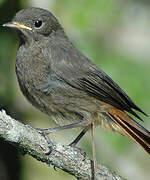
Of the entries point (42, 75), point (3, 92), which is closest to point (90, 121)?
point (42, 75)

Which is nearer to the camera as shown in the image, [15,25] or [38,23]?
[15,25]

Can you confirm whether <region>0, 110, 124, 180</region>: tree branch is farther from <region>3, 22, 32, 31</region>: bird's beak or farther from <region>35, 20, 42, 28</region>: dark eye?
<region>35, 20, 42, 28</region>: dark eye

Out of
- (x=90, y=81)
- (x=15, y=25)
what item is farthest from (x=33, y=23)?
(x=90, y=81)

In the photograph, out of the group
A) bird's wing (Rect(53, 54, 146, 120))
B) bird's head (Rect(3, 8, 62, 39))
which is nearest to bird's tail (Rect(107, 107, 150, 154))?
bird's wing (Rect(53, 54, 146, 120))

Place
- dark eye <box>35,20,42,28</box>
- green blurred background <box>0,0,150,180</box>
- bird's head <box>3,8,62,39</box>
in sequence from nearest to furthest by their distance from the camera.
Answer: bird's head <box>3,8,62,39</box>
dark eye <box>35,20,42,28</box>
green blurred background <box>0,0,150,180</box>

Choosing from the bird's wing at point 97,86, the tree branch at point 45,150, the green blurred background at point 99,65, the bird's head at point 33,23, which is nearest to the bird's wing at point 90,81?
the bird's wing at point 97,86

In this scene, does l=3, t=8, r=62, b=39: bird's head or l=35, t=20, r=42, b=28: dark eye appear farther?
l=35, t=20, r=42, b=28: dark eye

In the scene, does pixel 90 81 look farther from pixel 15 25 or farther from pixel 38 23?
pixel 15 25
